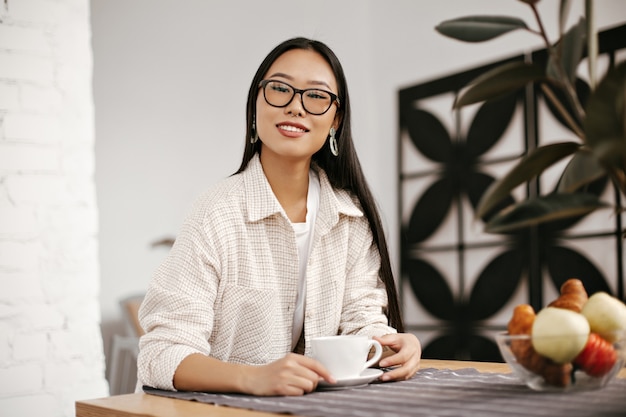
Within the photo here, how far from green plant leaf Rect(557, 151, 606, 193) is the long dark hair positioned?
723mm

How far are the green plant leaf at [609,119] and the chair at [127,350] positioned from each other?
→ 10.2 ft

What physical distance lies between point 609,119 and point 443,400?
0.42m

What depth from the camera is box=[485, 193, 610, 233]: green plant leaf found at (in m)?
0.75

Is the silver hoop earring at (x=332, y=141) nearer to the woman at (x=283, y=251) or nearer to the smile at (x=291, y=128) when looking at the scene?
the woman at (x=283, y=251)

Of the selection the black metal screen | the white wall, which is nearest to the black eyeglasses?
the black metal screen

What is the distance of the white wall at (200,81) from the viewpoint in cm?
399

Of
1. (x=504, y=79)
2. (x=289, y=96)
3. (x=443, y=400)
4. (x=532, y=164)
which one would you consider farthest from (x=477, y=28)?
(x=289, y=96)

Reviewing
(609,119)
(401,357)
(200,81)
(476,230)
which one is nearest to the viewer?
(609,119)

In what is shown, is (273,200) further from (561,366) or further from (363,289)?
(561,366)

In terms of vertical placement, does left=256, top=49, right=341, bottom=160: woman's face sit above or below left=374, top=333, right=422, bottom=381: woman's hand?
above

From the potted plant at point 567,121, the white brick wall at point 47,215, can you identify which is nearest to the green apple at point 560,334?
the potted plant at point 567,121

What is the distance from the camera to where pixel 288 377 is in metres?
1.03

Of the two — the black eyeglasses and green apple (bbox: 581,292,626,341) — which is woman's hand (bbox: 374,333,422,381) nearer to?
green apple (bbox: 581,292,626,341)

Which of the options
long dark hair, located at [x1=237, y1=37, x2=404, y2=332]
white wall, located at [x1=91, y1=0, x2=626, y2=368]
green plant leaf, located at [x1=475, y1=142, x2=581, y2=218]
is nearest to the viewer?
green plant leaf, located at [x1=475, y1=142, x2=581, y2=218]
